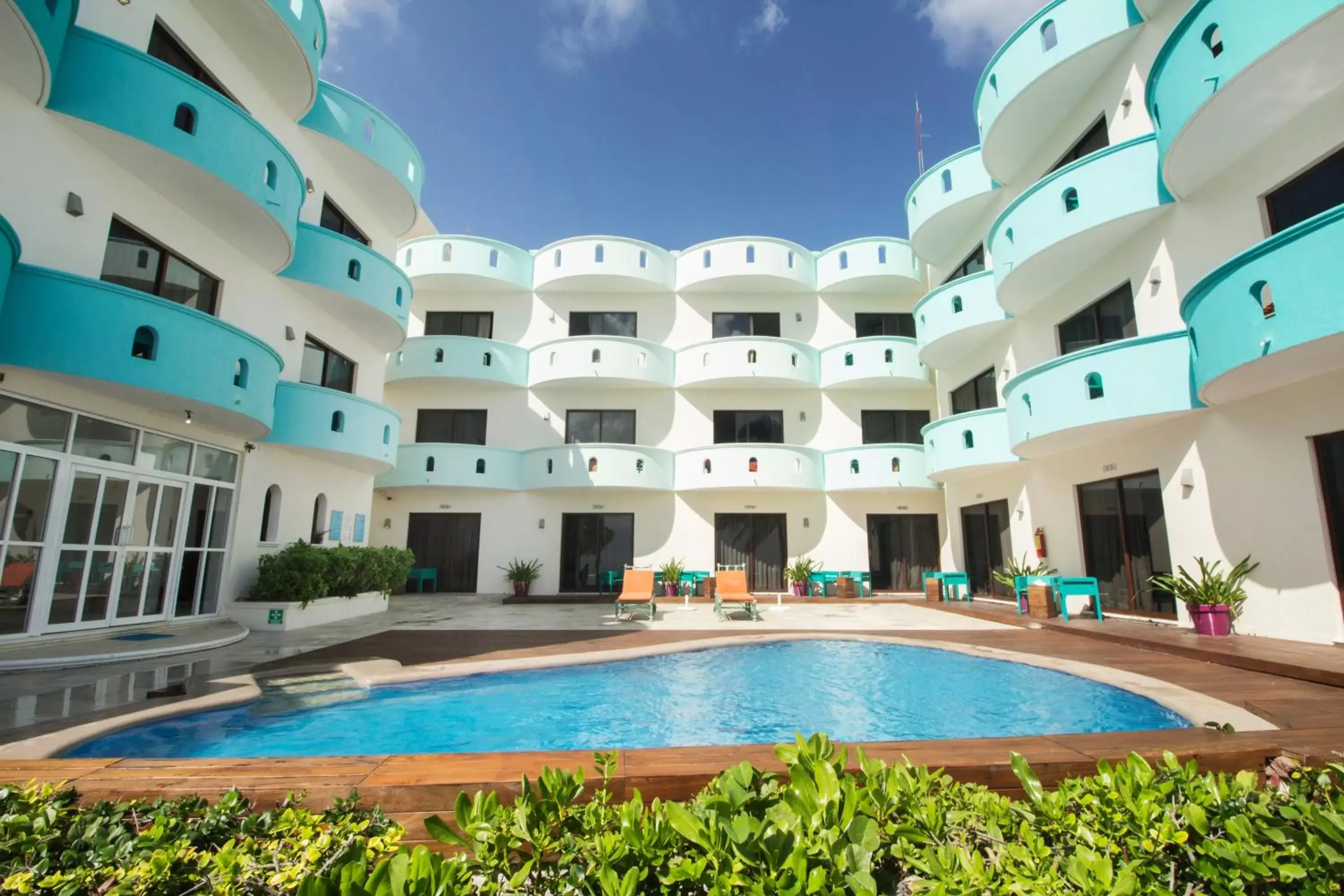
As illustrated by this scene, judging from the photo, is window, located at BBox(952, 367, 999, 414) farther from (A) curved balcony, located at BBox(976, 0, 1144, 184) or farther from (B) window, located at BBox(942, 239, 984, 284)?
(A) curved balcony, located at BBox(976, 0, 1144, 184)

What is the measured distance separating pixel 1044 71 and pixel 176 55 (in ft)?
49.4

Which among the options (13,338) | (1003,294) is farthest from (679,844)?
(1003,294)

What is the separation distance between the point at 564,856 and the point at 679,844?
337 millimetres

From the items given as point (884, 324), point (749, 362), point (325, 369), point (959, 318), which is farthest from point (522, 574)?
point (884, 324)

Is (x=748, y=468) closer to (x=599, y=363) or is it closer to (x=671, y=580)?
(x=671, y=580)

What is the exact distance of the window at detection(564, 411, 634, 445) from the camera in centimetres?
1970

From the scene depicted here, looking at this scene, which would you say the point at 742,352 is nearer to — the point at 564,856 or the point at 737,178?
the point at 737,178

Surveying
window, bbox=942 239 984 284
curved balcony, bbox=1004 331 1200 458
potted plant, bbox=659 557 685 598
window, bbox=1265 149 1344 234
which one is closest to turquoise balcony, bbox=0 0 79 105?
window, bbox=1265 149 1344 234

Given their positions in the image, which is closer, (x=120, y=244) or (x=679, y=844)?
(x=679, y=844)

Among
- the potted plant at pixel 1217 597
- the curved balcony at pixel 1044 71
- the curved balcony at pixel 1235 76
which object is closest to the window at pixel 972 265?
the curved balcony at pixel 1044 71

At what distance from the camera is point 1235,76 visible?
7.03 metres

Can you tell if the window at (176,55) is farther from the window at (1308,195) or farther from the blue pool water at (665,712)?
the window at (1308,195)

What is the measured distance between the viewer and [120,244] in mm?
8570

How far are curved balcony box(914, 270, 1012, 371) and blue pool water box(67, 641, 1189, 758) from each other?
915 centimetres
